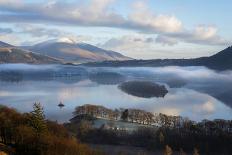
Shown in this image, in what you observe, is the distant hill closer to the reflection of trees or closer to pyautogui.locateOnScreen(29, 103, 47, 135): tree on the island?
the reflection of trees

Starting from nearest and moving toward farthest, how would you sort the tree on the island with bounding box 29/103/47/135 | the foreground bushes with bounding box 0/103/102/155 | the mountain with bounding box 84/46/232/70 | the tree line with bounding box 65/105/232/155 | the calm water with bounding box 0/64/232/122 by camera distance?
the foreground bushes with bounding box 0/103/102/155 → the tree on the island with bounding box 29/103/47/135 → the tree line with bounding box 65/105/232/155 → the calm water with bounding box 0/64/232/122 → the mountain with bounding box 84/46/232/70

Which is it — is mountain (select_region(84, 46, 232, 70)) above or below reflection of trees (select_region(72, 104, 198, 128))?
above

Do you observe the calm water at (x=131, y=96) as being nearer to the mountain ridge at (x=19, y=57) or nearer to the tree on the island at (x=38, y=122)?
the tree on the island at (x=38, y=122)

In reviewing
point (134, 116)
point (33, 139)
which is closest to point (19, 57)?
point (134, 116)

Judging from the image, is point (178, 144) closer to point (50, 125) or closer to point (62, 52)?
point (50, 125)

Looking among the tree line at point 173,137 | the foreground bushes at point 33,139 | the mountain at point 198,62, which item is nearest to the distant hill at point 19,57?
the mountain at point 198,62

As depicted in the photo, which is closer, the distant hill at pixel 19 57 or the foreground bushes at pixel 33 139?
the foreground bushes at pixel 33 139

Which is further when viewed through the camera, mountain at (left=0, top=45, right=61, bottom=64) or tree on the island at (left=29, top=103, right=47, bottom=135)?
mountain at (left=0, top=45, right=61, bottom=64)

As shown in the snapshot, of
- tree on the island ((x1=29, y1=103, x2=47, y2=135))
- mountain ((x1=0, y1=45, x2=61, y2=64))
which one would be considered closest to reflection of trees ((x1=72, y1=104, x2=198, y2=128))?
tree on the island ((x1=29, y1=103, x2=47, y2=135))

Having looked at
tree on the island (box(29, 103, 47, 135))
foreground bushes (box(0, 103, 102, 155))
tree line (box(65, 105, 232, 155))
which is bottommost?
tree line (box(65, 105, 232, 155))

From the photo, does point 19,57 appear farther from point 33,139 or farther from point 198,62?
point 33,139
